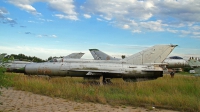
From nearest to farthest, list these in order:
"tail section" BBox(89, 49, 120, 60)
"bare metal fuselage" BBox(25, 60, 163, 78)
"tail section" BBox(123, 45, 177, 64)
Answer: "bare metal fuselage" BBox(25, 60, 163, 78) → "tail section" BBox(123, 45, 177, 64) → "tail section" BBox(89, 49, 120, 60)

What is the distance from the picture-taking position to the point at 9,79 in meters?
5.31

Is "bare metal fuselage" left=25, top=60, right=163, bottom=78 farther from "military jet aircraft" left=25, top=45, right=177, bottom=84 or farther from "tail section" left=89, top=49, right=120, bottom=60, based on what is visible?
"tail section" left=89, top=49, right=120, bottom=60

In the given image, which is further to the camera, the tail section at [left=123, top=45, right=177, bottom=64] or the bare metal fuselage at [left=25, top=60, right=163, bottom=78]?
the tail section at [left=123, top=45, right=177, bottom=64]

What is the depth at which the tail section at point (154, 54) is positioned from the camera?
577 inches

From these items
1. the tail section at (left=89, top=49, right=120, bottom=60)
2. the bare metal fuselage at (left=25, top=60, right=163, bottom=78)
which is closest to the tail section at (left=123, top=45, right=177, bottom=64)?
the bare metal fuselage at (left=25, top=60, right=163, bottom=78)

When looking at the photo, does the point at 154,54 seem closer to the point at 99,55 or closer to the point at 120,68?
the point at 120,68

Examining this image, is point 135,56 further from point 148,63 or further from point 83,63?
point 83,63

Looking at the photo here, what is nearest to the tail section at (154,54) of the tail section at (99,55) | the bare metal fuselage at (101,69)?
the bare metal fuselage at (101,69)

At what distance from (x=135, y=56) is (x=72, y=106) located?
836 cm

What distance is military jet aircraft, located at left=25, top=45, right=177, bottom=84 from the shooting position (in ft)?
46.3

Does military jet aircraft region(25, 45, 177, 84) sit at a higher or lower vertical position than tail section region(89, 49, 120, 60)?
lower

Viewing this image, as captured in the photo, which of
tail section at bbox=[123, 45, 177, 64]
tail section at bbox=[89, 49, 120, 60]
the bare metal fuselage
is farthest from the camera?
tail section at bbox=[89, 49, 120, 60]

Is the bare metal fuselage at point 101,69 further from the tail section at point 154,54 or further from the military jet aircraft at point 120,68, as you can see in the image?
the tail section at point 154,54

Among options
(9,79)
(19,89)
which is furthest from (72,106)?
(19,89)
